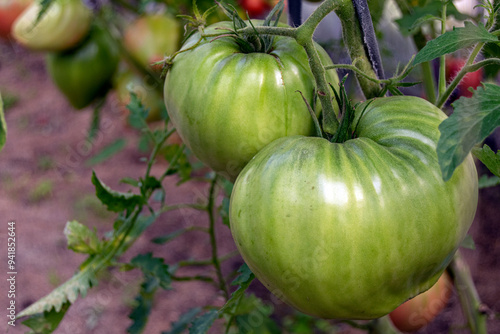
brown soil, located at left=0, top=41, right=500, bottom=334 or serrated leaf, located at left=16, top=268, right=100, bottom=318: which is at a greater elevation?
serrated leaf, located at left=16, top=268, right=100, bottom=318

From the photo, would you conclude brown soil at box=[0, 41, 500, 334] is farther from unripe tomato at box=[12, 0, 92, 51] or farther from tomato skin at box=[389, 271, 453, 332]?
unripe tomato at box=[12, 0, 92, 51]

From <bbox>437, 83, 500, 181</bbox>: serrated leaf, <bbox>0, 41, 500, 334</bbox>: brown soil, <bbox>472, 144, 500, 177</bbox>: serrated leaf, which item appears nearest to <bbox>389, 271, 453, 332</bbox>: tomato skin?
<bbox>0, 41, 500, 334</bbox>: brown soil

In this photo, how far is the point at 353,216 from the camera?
1.32 feet

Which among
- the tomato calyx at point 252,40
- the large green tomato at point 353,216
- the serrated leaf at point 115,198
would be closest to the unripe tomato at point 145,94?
the serrated leaf at point 115,198

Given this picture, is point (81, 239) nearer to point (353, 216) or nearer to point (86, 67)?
point (353, 216)

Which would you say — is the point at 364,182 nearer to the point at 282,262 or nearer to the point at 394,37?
the point at 282,262

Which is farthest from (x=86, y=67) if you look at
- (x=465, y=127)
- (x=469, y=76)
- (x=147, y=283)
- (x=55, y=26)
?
(x=465, y=127)

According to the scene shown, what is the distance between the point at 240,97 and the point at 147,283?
1.60ft

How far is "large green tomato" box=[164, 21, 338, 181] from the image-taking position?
49 cm

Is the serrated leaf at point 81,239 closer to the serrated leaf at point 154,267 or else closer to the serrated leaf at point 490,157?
the serrated leaf at point 154,267

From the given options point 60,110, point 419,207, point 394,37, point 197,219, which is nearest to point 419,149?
point 419,207

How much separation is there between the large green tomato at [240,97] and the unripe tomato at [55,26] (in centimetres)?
65

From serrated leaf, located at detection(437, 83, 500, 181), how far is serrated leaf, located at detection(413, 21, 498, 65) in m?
0.06

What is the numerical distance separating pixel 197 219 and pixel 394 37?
47.9 inches
